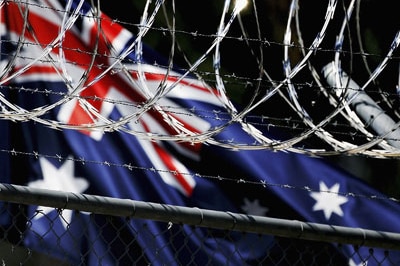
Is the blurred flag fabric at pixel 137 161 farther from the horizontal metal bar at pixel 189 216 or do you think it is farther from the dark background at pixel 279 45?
the horizontal metal bar at pixel 189 216

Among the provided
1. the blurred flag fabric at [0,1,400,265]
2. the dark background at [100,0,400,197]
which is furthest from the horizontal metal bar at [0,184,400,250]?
the dark background at [100,0,400,197]

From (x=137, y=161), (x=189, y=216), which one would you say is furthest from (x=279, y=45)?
(x=189, y=216)

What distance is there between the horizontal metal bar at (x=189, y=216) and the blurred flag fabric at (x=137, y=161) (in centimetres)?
270

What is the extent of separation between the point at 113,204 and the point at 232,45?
4.86 m

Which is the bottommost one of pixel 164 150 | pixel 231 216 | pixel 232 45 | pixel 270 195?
pixel 231 216

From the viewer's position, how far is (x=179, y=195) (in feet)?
27.1

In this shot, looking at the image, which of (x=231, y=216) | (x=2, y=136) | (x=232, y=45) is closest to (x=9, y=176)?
(x=2, y=136)

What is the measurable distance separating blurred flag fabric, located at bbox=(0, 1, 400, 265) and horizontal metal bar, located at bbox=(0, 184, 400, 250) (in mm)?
2702

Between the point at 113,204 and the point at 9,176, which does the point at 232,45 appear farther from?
the point at 113,204

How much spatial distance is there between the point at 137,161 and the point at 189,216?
3754mm

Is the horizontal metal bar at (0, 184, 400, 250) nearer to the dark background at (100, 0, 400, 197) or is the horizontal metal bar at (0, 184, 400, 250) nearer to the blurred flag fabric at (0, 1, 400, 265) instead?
the blurred flag fabric at (0, 1, 400, 265)

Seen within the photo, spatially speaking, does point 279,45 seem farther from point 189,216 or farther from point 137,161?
point 189,216

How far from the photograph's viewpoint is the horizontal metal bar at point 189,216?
4.18 m

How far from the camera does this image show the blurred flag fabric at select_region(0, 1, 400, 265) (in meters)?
7.88
